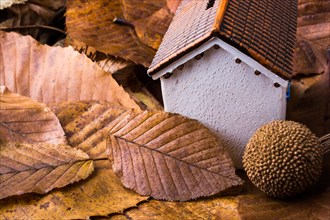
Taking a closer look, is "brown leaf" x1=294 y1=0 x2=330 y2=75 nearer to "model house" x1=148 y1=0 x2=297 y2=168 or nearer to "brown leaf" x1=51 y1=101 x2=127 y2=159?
"model house" x1=148 y1=0 x2=297 y2=168

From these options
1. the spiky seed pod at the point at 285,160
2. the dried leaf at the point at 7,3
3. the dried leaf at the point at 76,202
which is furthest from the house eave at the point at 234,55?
the dried leaf at the point at 7,3

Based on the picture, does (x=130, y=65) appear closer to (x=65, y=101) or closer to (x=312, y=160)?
(x=65, y=101)

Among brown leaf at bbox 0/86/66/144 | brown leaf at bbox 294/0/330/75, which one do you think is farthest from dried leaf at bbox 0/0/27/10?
brown leaf at bbox 294/0/330/75

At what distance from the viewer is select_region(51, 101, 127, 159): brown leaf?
5.41 ft

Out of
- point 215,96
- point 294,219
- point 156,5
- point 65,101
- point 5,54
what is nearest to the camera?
point 294,219

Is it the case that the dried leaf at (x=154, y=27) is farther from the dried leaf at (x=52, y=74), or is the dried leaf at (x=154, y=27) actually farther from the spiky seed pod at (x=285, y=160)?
the spiky seed pod at (x=285, y=160)

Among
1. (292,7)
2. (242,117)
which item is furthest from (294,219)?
(292,7)

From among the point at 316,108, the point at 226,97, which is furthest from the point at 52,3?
the point at 316,108

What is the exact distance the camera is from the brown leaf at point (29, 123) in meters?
1.64

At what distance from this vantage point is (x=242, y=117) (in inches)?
63.9

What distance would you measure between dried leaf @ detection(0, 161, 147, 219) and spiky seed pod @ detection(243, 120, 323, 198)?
0.29 m

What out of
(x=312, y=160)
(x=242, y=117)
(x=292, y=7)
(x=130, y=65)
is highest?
(x=292, y=7)

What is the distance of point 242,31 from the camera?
1.53 meters

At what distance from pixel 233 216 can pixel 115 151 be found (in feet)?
1.11
